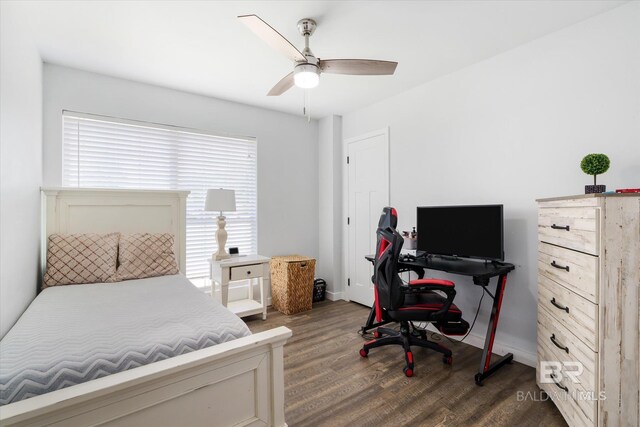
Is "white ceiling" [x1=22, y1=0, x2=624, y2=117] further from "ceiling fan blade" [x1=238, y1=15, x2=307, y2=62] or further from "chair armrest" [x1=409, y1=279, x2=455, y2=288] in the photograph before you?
"chair armrest" [x1=409, y1=279, x2=455, y2=288]

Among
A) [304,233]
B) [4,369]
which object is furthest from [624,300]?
[304,233]

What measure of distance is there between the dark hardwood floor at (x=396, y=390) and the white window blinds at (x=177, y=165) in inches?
64.5

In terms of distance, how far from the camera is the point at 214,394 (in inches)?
48.3

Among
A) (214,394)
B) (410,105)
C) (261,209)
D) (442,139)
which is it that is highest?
(410,105)

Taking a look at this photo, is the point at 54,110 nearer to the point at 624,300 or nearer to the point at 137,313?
the point at 137,313

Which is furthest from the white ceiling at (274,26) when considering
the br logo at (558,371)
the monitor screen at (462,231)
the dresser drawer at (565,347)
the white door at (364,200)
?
the br logo at (558,371)

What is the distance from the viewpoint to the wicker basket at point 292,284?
12.0 feet

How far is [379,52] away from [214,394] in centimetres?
265

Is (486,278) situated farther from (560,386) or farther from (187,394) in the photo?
(187,394)

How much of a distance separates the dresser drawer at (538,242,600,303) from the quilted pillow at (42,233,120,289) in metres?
3.05

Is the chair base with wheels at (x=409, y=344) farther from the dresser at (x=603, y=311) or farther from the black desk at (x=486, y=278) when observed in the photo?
the dresser at (x=603, y=311)

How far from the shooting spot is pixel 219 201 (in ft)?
10.7

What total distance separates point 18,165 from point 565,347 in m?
3.43

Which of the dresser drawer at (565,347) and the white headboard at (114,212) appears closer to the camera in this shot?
the dresser drawer at (565,347)
